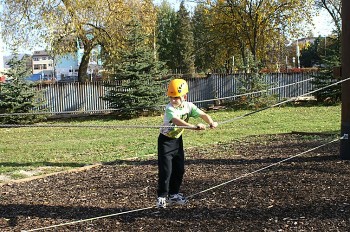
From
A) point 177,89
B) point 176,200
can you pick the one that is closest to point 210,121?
point 177,89

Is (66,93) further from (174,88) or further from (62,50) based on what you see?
(174,88)

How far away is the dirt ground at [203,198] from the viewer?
4.63 m

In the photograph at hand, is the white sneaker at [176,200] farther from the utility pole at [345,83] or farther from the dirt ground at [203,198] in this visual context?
the utility pole at [345,83]

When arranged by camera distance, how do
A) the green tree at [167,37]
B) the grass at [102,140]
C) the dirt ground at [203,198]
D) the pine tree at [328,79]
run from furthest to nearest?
the green tree at [167,37] → the pine tree at [328,79] → the grass at [102,140] → the dirt ground at [203,198]

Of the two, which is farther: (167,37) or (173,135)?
(167,37)

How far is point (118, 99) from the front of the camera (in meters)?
21.1

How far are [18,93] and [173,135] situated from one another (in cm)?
1732

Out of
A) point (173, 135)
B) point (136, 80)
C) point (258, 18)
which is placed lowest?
point (173, 135)

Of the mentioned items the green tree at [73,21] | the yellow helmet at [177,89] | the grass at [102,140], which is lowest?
the grass at [102,140]

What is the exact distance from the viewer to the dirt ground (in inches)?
182

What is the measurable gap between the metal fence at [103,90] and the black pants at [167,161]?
16407mm

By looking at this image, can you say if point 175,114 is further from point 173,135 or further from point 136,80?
point 136,80

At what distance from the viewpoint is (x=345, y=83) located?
7098mm

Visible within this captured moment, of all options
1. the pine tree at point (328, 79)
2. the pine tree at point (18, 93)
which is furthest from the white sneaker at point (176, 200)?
the pine tree at point (328, 79)
